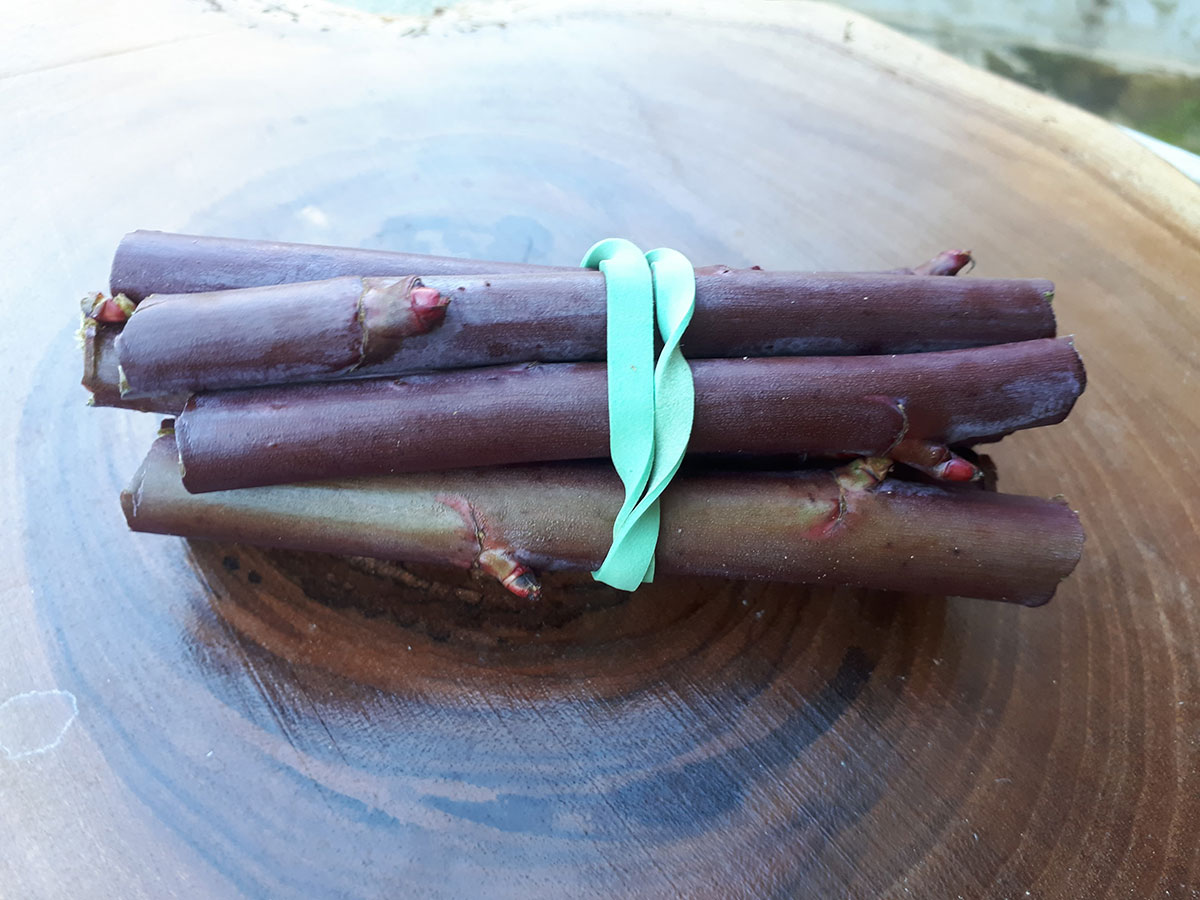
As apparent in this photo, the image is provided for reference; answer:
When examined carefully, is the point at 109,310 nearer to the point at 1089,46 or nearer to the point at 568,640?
the point at 568,640

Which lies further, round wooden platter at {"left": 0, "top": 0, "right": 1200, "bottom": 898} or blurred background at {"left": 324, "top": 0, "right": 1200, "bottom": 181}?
blurred background at {"left": 324, "top": 0, "right": 1200, "bottom": 181}

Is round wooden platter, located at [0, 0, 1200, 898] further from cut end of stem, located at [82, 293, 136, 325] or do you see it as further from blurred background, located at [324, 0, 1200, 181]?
blurred background, located at [324, 0, 1200, 181]

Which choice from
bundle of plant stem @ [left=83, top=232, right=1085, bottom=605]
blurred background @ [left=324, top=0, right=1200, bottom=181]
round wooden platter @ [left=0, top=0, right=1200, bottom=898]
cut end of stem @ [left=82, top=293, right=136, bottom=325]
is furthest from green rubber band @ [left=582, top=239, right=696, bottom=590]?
blurred background @ [left=324, top=0, right=1200, bottom=181]

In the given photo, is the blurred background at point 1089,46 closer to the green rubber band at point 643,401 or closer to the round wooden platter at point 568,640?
the round wooden platter at point 568,640

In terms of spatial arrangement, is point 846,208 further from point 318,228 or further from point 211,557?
point 211,557

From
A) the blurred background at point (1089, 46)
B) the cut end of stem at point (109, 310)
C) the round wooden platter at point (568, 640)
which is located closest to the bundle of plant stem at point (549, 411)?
the cut end of stem at point (109, 310)
